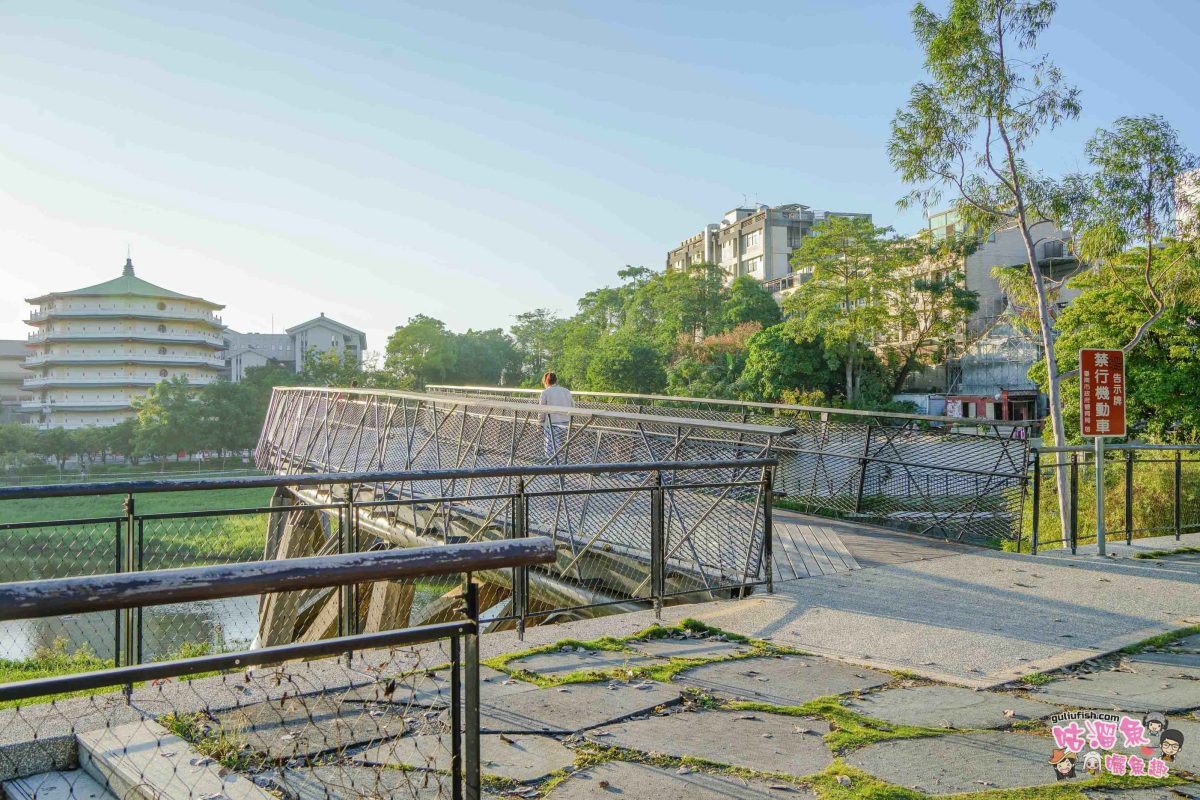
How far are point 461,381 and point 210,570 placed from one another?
210ft

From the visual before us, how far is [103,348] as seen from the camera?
69.0 metres

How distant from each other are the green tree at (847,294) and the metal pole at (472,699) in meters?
35.5

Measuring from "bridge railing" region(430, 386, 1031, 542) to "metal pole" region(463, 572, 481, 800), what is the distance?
937 cm

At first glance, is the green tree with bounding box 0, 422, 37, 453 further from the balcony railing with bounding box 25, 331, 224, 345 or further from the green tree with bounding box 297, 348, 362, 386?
the green tree with bounding box 297, 348, 362, 386

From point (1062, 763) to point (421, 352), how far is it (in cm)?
5793

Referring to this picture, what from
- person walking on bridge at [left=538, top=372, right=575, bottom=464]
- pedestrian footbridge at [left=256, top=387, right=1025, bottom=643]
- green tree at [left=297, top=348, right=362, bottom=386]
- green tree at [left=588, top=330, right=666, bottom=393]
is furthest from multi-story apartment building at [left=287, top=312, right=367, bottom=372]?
person walking on bridge at [left=538, top=372, right=575, bottom=464]

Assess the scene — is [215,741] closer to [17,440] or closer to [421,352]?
[421,352]

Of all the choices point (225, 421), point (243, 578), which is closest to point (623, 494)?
point (243, 578)

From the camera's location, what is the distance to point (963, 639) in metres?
5.46

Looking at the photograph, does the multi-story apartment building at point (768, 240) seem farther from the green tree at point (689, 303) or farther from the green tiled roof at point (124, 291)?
the green tiled roof at point (124, 291)

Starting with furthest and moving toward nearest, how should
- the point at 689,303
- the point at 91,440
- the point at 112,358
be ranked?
the point at 112,358
the point at 91,440
the point at 689,303

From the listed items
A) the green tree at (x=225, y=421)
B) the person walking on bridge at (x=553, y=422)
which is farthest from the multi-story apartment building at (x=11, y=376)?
the person walking on bridge at (x=553, y=422)

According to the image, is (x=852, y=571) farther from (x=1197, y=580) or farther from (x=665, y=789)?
(x=665, y=789)

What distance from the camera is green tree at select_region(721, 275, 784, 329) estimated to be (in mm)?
46375
